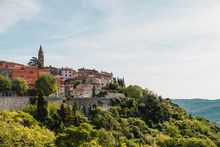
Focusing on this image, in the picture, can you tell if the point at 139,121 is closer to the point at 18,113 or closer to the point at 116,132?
the point at 116,132

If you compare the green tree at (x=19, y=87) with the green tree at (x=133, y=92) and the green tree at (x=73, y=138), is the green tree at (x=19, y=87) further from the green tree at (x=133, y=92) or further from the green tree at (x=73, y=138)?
the green tree at (x=133, y=92)

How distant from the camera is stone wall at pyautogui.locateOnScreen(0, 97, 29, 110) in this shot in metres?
52.2

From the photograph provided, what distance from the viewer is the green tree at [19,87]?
213 ft

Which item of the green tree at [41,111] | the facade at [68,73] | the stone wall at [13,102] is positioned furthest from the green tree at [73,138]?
the facade at [68,73]

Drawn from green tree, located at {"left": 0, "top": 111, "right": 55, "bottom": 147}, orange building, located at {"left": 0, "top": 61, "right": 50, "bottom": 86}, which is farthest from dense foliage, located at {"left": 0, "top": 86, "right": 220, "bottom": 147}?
orange building, located at {"left": 0, "top": 61, "right": 50, "bottom": 86}

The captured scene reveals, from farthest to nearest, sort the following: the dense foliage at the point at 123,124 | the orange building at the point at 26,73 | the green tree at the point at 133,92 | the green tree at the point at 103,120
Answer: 1. the green tree at the point at 133,92
2. the orange building at the point at 26,73
3. the green tree at the point at 103,120
4. the dense foliage at the point at 123,124

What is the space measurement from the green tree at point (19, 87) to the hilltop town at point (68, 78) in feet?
15.2

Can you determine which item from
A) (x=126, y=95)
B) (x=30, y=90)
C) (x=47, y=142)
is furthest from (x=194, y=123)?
(x=47, y=142)

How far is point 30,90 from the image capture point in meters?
64.9

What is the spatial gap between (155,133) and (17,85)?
22.7m

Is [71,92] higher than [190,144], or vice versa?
[71,92]

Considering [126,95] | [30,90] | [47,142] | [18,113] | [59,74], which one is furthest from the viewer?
[59,74]

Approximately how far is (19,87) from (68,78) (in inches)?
1479

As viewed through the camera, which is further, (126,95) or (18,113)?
(126,95)
